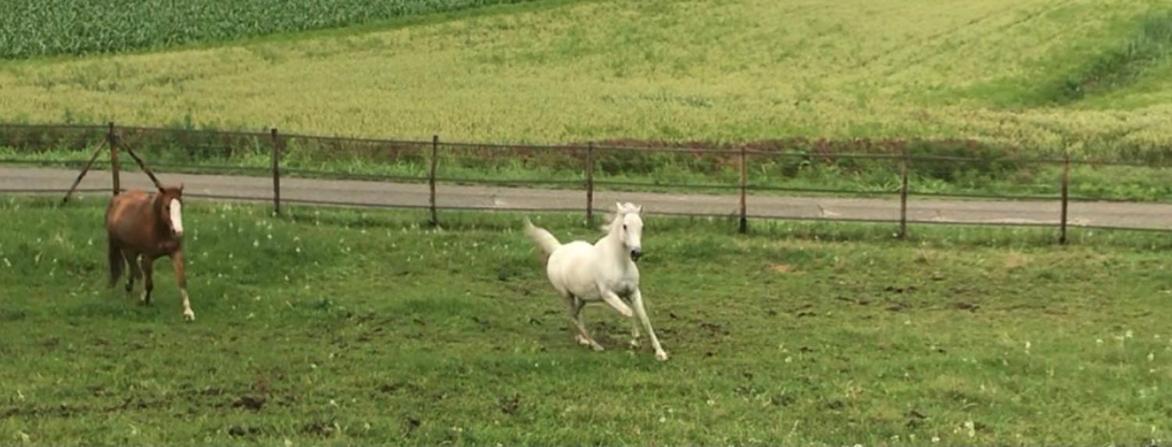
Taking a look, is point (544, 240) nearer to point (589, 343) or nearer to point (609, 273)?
point (589, 343)

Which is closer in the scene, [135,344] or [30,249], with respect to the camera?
[135,344]

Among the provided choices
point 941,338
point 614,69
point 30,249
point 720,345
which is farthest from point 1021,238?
point 614,69

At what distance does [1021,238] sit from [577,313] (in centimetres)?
964

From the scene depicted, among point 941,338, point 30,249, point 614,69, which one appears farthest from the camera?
point 614,69

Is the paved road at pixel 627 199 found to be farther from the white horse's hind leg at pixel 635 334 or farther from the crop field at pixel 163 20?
the crop field at pixel 163 20

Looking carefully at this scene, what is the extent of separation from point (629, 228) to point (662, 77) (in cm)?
3340

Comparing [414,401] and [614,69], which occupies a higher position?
[614,69]

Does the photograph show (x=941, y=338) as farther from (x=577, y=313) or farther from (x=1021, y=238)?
(x=1021, y=238)

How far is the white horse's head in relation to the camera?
12.6m

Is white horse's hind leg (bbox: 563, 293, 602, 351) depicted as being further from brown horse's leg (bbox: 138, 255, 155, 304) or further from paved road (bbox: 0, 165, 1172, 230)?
paved road (bbox: 0, 165, 1172, 230)

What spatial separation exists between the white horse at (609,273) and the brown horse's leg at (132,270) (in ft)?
16.2

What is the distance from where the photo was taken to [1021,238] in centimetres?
2070

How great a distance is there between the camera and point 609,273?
1311 centimetres

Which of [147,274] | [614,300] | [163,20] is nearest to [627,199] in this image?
[147,274]
